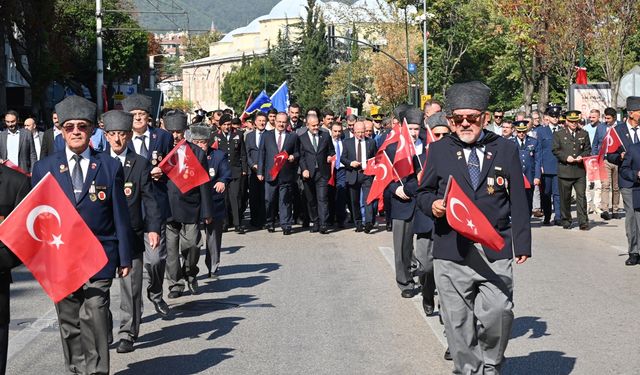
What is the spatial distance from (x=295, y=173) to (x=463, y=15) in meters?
44.2

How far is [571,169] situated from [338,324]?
10763mm

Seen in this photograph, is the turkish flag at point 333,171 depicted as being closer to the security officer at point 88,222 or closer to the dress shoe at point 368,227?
the dress shoe at point 368,227

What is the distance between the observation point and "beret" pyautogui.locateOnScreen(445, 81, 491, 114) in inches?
275

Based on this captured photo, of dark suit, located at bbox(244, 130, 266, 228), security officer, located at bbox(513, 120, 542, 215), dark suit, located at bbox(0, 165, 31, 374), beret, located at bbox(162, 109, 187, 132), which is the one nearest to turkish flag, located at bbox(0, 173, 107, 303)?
dark suit, located at bbox(0, 165, 31, 374)

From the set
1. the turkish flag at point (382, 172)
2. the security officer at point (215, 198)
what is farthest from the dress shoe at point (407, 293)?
the security officer at point (215, 198)

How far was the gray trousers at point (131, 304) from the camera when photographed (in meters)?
9.35

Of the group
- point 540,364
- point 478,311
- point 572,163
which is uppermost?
point 572,163

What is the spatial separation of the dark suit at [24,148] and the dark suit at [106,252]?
12615 millimetres

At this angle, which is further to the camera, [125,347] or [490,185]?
[125,347]

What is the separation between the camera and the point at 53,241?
6703 millimetres

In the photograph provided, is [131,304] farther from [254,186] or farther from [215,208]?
[254,186]

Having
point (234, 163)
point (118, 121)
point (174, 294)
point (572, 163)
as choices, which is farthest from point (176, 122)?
point (572, 163)

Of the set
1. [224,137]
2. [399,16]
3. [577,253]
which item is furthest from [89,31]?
[577,253]

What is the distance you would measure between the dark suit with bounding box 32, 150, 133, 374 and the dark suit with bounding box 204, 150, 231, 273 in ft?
19.5
